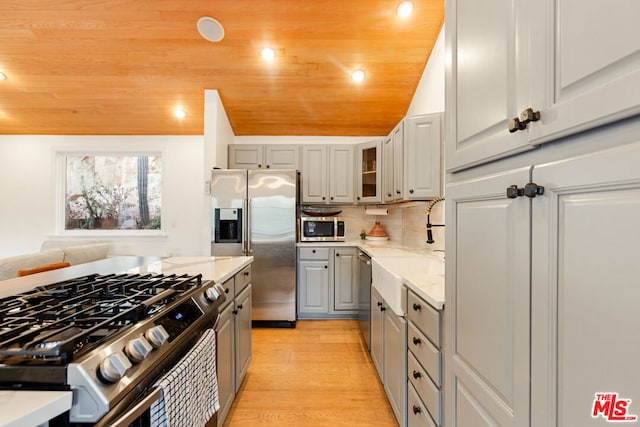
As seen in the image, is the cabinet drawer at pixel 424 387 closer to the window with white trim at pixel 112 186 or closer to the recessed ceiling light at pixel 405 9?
the recessed ceiling light at pixel 405 9

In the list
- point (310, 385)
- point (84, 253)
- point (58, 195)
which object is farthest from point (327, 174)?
point (58, 195)

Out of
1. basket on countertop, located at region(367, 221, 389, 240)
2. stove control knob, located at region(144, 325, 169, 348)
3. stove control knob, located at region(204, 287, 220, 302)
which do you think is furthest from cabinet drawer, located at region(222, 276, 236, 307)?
basket on countertop, located at region(367, 221, 389, 240)

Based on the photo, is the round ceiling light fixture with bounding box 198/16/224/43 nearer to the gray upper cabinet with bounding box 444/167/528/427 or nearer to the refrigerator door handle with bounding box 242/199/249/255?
A: the refrigerator door handle with bounding box 242/199/249/255

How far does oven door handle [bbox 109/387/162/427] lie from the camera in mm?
679

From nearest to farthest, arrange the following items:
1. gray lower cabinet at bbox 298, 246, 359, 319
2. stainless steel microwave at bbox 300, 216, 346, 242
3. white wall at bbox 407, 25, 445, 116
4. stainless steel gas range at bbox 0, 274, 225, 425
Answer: stainless steel gas range at bbox 0, 274, 225, 425, white wall at bbox 407, 25, 445, 116, gray lower cabinet at bbox 298, 246, 359, 319, stainless steel microwave at bbox 300, 216, 346, 242

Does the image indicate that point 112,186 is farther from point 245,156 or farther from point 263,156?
point 263,156

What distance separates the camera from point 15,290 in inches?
49.1

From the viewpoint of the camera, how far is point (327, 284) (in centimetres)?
342

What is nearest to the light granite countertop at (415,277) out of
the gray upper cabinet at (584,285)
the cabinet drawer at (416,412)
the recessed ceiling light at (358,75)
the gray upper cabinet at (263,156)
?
the cabinet drawer at (416,412)

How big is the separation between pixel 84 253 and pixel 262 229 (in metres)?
2.12

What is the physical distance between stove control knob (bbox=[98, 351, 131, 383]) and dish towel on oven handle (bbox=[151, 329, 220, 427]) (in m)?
0.15

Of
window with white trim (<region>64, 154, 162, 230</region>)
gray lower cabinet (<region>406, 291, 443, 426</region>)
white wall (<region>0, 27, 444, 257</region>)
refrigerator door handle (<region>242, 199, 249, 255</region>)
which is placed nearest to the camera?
gray lower cabinet (<region>406, 291, 443, 426</region>)

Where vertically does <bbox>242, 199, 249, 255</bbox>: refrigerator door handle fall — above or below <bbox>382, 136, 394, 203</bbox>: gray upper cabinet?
below

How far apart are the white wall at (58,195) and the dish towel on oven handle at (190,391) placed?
340 centimetres
